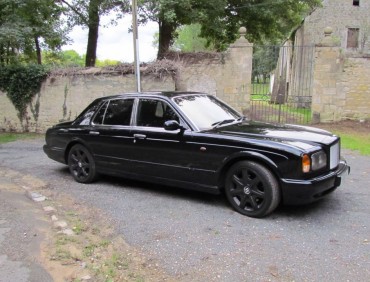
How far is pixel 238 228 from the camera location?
4.64m

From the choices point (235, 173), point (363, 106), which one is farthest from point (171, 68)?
point (235, 173)

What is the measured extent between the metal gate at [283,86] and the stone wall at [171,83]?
99cm

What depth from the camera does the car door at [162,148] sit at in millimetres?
5406

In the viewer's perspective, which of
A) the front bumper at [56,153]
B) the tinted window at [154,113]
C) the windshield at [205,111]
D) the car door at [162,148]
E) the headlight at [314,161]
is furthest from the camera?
the front bumper at [56,153]

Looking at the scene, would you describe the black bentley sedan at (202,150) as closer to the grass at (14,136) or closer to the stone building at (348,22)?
the grass at (14,136)

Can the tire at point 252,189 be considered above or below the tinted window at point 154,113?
below

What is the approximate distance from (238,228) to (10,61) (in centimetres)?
1572

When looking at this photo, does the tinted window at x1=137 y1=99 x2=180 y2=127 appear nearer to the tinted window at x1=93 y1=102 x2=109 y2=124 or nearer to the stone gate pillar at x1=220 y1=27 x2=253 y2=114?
the tinted window at x1=93 y1=102 x2=109 y2=124

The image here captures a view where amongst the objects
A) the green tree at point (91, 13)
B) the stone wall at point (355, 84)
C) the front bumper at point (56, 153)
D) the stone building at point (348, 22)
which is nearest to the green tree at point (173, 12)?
the green tree at point (91, 13)

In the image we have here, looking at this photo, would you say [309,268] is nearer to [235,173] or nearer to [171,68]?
[235,173]

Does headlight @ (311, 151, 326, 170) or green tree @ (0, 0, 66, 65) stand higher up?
green tree @ (0, 0, 66, 65)

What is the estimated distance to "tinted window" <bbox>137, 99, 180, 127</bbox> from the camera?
578 centimetres

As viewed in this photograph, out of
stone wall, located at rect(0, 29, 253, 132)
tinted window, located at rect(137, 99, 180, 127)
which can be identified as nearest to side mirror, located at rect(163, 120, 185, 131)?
tinted window, located at rect(137, 99, 180, 127)

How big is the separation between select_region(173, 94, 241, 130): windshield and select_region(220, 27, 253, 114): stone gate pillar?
7.19m
